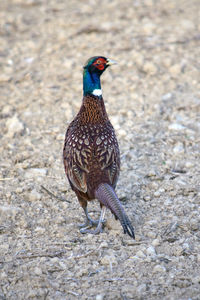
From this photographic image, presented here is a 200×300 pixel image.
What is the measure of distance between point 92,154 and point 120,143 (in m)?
1.59

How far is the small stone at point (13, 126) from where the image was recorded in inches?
249

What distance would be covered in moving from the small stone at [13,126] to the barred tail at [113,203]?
2240mm

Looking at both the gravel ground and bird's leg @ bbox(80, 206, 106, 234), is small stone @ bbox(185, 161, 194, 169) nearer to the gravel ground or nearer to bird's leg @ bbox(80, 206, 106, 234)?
the gravel ground

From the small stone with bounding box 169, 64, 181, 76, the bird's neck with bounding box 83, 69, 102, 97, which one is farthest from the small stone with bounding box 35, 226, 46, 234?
the small stone with bounding box 169, 64, 181, 76

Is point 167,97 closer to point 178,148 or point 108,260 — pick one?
point 178,148

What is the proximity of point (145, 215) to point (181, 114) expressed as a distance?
2.19 meters

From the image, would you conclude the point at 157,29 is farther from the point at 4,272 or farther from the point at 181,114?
the point at 4,272

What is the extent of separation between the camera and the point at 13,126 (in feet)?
21.0

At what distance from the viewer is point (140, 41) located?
853 cm

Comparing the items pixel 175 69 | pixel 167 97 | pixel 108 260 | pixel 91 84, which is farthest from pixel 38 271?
pixel 175 69

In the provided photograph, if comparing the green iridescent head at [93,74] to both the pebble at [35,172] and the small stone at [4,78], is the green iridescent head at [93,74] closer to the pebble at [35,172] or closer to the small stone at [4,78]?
the pebble at [35,172]

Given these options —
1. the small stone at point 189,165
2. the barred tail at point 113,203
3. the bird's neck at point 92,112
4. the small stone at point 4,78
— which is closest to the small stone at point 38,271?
the barred tail at point 113,203

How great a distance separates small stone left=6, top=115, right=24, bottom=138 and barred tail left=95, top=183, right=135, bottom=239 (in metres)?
2.24

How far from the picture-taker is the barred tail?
4.07 meters
